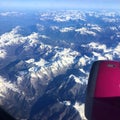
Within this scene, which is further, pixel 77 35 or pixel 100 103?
pixel 77 35

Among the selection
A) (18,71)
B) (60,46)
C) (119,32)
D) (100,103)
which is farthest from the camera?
(119,32)

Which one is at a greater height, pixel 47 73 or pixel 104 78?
pixel 104 78

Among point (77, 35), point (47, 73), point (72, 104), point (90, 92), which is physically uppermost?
point (90, 92)

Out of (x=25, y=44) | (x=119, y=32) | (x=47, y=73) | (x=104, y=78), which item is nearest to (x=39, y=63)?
(x=47, y=73)

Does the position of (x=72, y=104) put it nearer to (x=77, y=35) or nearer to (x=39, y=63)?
(x=39, y=63)

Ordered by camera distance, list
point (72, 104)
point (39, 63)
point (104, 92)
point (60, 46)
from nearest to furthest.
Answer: point (104, 92) → point (72, 104) → point (39, 63) → point (60, 46)

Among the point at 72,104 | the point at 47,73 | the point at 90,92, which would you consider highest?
the point at 90,92

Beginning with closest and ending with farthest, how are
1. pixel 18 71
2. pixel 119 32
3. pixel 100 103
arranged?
1. pixel 100 103
2. pixel 18 71
3. pixel 119 32

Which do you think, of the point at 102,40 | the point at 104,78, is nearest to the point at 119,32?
the point at 102,40

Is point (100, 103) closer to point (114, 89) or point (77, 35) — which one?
point (114, 89)
